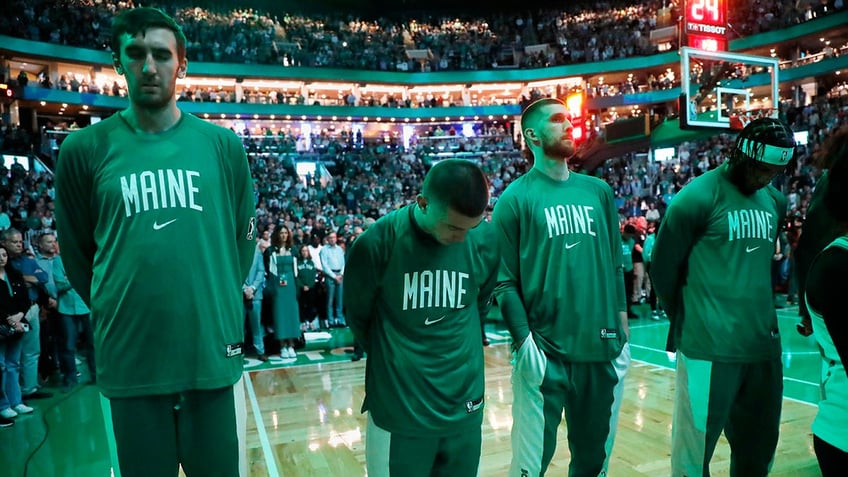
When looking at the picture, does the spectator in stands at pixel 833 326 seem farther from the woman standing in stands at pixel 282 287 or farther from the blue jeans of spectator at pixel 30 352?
the woman standing in stands at pixel 282 287

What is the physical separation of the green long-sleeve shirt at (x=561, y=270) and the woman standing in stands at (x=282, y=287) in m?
5.52

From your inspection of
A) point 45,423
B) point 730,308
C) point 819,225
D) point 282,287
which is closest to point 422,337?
point 730,308

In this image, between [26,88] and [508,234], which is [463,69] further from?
[508,234]

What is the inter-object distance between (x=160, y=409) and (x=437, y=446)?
2.98ft

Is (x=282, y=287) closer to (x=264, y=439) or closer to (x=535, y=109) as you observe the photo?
(x=264, y=439)

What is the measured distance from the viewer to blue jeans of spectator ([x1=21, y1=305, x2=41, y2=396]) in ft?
17.8

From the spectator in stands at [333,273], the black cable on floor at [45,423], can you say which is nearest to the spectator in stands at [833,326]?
the black cable on floor at [45,423]

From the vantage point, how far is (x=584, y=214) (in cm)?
262

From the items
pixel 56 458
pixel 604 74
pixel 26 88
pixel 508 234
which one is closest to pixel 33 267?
pixel 56 458

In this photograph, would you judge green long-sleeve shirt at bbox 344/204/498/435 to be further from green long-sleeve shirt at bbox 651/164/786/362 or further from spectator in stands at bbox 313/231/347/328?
spectator in stands at bbox 313/231/347/328

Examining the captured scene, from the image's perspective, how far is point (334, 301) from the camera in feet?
33.1

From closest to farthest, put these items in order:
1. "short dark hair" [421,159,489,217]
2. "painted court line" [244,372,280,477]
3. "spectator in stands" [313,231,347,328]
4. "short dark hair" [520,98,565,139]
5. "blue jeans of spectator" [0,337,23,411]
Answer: "short dark hair" [421,159,489,217] < "short dark hair" [520,98,565,139] < "painted court line" [244,372,280,477] < "blue jeans of spectator" [0,337,23,411] < "spectator in stands" [313,231,347,328]

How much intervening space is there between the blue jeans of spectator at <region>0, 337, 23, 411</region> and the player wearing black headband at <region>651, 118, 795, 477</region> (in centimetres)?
560

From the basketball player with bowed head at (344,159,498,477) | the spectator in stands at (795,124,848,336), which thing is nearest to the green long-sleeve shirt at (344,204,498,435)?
the basketball player with bowed head at (344,159,498,477)
